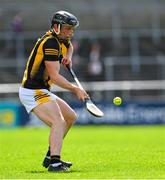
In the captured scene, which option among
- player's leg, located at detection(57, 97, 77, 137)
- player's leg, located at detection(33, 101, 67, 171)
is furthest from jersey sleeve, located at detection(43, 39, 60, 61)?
player's leg, located at detection(57, 97, 77, 137)

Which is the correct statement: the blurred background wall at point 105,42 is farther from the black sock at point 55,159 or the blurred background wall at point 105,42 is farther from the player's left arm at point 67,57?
the black sock at point 55,159

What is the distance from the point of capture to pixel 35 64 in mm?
11656

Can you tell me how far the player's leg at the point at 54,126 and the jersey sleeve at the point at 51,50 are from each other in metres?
0.70

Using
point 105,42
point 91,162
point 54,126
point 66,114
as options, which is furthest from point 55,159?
point 105,42

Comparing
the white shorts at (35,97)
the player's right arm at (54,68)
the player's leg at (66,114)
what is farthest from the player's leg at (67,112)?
the player's right arm at (54,68)

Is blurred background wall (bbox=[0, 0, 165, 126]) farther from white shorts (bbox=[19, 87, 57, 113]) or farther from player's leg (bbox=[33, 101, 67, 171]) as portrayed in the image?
player's leg (bbox=[33, 101, 67, 171])

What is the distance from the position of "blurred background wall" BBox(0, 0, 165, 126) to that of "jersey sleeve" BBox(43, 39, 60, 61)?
17719 millimetres

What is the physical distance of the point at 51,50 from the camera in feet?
37.4

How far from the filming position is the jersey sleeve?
37.4 feet

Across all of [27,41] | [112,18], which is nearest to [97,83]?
[27,41]

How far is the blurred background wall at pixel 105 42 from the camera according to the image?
99.9ft

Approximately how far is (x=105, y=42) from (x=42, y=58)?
2276cm

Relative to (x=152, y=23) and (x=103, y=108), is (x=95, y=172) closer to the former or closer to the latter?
(x=103, y=108)

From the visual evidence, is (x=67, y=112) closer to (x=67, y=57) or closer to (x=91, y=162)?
(x=67, y=57)
